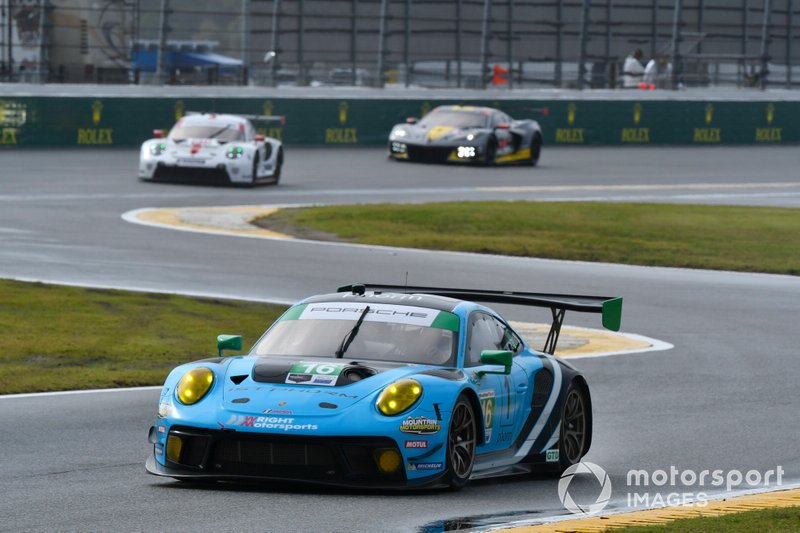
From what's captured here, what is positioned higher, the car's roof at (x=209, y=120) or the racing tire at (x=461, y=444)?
the car's roof at (x=209, y=120)

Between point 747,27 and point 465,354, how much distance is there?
40.3 m

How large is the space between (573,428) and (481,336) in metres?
1.03

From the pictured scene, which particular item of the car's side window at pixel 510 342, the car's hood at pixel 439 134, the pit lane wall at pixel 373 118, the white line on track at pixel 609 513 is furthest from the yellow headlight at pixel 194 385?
the car's hood at pixel 439 134

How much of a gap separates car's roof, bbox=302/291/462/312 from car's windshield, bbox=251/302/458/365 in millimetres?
74

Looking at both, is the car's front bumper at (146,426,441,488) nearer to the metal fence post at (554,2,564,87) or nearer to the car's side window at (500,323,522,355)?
the car's side window at (500,323,522,355)

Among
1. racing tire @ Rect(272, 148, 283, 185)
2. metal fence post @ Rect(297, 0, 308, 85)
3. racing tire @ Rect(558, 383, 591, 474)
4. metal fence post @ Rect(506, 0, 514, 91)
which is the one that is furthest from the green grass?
metal fence post @ Rect(506, 0, 514, 91)

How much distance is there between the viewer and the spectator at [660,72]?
46562 mm

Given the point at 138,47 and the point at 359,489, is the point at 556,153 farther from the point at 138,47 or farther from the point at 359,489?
the point at 359,489

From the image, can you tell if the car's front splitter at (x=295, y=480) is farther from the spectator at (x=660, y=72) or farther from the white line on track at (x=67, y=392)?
the spectator at (x=660, y=72)

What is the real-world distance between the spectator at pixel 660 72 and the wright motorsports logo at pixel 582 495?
37710mm

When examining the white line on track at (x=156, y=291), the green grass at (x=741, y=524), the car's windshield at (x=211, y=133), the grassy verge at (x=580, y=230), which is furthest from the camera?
the car's windshield at (x=211, y=133)

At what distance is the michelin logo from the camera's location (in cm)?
801

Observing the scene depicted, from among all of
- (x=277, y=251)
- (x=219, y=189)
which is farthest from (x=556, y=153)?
(x=277, y=251)

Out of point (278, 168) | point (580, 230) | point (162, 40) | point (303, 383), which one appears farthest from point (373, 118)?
point (303, 383)
